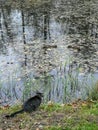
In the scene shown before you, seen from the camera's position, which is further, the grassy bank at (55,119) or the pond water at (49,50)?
the pond water at (49,50)

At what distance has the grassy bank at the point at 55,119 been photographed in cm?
593

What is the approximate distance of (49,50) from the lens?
13.1m

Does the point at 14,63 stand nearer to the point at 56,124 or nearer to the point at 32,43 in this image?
the point at 32,43

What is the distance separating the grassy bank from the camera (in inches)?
233

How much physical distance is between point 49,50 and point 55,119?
273 inches

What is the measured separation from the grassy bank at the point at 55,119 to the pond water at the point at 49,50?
6.30 feet

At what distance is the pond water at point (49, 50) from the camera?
31.6 feet

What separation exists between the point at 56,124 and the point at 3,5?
635 inches

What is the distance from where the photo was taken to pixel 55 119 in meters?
6.35

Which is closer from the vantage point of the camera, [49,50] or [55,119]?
[55,119]

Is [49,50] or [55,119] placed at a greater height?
[49,50]

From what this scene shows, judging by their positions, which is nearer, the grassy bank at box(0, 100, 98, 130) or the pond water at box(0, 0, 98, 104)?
the grassy bank at box(0, 100, 98, 130)

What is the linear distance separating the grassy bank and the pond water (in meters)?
1.92

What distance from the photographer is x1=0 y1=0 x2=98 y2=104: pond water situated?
9.64 metres
